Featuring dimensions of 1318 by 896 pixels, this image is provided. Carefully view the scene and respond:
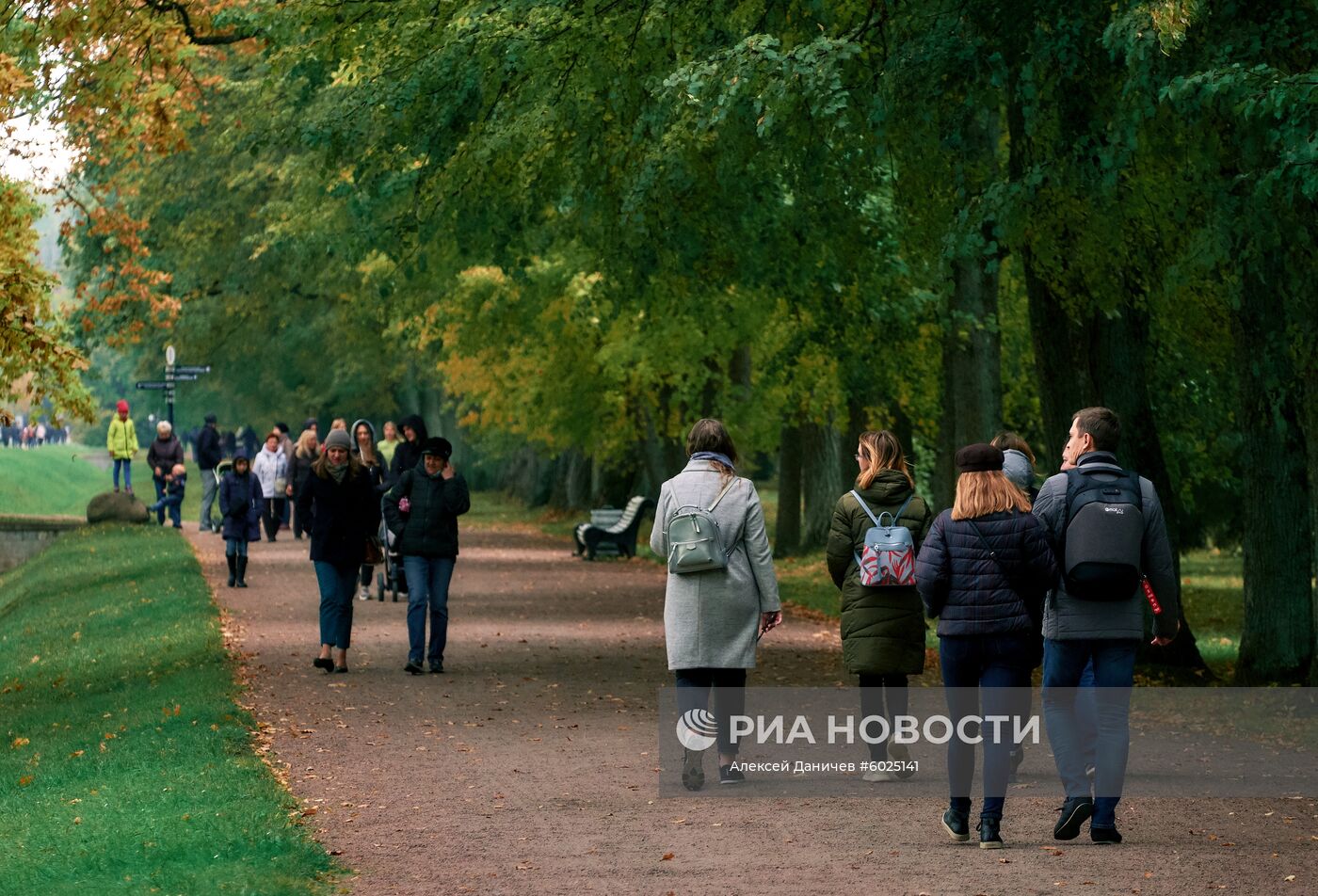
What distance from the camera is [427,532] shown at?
15.0 meters

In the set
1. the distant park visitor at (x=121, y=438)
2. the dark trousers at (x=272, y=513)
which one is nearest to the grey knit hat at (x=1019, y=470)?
the dark trousers at (x=272, y=513)

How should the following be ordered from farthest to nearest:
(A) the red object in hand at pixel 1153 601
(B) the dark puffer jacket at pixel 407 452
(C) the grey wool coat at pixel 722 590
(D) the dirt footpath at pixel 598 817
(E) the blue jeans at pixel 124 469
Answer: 1. (E) the blue jeans at pixel 124 469
2. (B) the dark puffer jacket at pixel 407 452
3. (C) the grey wool coat at pixel 722 590
4. (A) the red object in hand at pixel 1153 601
5. (D) the dirt footpath at pixel 598 817

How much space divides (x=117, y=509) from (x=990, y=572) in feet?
103

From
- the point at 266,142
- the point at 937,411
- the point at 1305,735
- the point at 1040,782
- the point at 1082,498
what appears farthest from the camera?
the point at 937,411

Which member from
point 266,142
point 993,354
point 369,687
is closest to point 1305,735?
point 369,687

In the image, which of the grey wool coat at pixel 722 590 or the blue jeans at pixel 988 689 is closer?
the blue jeans at pixel 988 689

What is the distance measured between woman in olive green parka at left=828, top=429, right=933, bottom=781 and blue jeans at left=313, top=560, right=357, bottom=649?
244 inches

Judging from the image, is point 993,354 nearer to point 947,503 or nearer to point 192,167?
point 947,503

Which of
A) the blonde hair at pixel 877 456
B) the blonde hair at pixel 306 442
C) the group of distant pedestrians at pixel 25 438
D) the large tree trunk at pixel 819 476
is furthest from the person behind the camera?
the group of distant pedestrians at pixel 25 438

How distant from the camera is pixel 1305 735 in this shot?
12633mm

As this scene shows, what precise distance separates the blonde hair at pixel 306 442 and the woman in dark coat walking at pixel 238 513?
773mm

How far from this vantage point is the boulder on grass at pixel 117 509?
37219 mm

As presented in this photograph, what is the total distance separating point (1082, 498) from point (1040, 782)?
7.30 feet

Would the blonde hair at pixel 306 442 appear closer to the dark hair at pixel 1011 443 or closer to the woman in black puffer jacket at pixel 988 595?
the dark hair at pixel 1011 443
